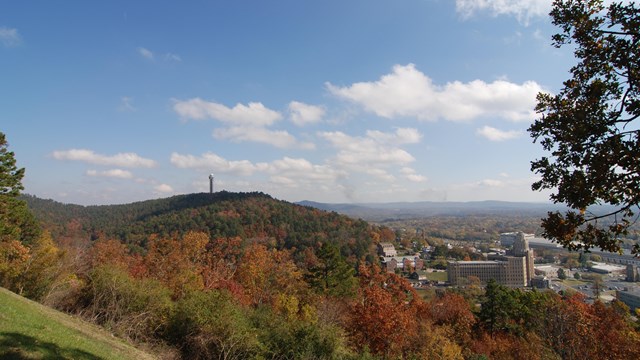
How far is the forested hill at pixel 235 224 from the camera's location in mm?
73688

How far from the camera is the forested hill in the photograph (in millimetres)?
73688

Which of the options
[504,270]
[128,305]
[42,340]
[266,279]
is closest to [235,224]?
[266,279]

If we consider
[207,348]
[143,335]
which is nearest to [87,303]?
[143,335]

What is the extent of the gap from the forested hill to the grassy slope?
50.9m

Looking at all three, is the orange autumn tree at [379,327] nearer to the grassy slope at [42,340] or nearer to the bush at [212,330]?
the bush at [212,330]

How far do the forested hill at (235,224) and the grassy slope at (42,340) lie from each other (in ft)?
167

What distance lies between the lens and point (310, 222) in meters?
87.4

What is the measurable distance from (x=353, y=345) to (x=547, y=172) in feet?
57.2

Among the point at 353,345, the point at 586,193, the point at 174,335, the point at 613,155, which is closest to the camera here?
the point at 613,155

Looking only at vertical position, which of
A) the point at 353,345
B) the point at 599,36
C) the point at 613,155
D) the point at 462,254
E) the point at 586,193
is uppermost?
the point at 599,36

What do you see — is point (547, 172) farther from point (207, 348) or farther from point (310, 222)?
point (310, 222)

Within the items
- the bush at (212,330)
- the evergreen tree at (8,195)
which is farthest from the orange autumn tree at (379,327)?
the evergreen tree at (8,195)

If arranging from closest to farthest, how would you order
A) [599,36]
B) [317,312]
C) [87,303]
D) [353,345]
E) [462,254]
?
[599,36] < [87,303] < [353,345] < [317,312] < [462,254]

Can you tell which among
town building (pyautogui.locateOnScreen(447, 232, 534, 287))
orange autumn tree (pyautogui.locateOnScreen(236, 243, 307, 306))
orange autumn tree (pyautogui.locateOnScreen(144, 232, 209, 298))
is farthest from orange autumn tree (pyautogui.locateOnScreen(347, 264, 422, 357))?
town building (pyautogui.locateOnScreen(447, 232, 534, 287))
